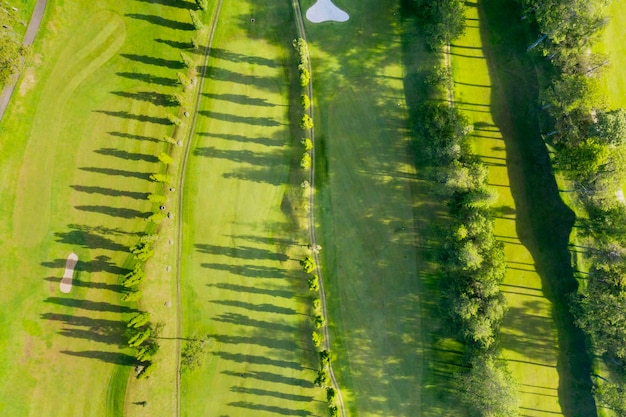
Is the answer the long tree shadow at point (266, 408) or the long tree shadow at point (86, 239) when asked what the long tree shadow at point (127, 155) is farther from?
the long tree shadow at point (266, 408)

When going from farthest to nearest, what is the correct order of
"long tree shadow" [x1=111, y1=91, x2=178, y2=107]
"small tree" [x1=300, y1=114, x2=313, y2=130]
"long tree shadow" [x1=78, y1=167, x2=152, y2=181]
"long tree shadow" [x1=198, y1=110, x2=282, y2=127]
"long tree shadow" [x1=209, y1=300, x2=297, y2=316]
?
"long tree shadow" [x1=111, y1=91, x2=178, y2=107]
"long tree shadow" [x1=198, y1=110, x2=282, y2=127]
"long tree shadow" [x1=78, y1=167, x2=152, y2=181]
"long tree shadow" [x1=209, y1=300, x2=297, y2=316]
"small tree" [x1=300, y1=114, x2=313, y2=130]

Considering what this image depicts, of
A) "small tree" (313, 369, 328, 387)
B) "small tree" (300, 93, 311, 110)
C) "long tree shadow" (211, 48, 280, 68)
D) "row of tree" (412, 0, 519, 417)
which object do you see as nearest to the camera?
"row of tree" (412, 0, 519, 417)

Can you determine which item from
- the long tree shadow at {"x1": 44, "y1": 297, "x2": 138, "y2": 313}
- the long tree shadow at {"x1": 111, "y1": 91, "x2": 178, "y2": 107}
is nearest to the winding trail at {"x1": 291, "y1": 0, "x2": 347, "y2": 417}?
the long tree shadow at {"x1": 111, "y1": 91, "x2": 178, "y2": 107}

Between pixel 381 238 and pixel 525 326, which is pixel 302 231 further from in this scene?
pixel 525 326

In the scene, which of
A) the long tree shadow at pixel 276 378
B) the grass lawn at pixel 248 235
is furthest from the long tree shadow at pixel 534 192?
the long tree shadow at pixel 276 378

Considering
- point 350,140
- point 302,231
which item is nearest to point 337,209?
point 302,231

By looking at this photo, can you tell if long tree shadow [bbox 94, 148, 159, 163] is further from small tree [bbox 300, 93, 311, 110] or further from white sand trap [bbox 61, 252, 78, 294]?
small tree [bbox 300, 93, 311, 110]
